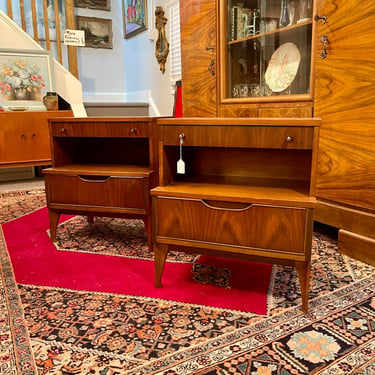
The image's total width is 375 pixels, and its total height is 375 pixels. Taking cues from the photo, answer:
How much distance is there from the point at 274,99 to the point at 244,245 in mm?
841

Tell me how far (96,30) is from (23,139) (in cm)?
203

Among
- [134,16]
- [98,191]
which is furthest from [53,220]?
[134,16]

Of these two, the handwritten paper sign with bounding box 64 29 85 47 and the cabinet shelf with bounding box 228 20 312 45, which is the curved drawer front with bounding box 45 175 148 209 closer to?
the cabinet shelf with bounding box 228 20 312 45

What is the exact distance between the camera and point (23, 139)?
3488 mm

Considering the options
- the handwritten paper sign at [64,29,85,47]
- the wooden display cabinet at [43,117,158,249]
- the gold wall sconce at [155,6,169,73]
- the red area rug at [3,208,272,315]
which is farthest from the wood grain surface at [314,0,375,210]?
the handwritten paper sign at [64,29,85,47]

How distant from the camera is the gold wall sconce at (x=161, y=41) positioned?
3707 mm

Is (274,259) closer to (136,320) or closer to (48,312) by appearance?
(136,320)

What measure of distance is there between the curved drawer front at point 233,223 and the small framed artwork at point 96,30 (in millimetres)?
3963

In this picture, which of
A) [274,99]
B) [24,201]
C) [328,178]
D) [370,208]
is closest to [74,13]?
[24,201]

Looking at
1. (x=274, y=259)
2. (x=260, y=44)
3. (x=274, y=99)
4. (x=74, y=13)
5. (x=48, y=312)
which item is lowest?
(x=48, y=312)

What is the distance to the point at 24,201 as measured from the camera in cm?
299

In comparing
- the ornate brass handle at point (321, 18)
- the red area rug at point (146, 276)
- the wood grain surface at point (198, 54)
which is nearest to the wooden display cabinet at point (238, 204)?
the red area rug at point (146, 276)

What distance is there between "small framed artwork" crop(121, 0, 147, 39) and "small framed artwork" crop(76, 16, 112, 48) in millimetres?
243

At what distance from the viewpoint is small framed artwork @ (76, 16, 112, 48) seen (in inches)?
181
